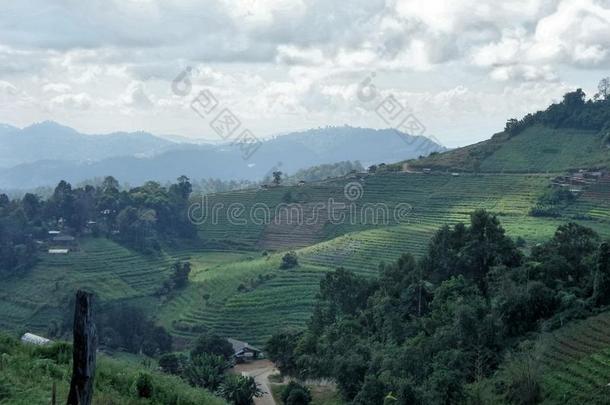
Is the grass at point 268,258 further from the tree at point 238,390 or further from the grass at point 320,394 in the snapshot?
the tree at point 238,390

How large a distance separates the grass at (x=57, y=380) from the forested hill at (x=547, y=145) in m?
54.3

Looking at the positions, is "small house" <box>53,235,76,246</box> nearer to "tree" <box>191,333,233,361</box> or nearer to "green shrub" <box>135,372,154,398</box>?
"tree" <box>191,333,233,361</box>

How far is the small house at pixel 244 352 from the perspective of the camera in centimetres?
3382

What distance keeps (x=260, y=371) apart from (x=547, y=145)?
44.7 meters

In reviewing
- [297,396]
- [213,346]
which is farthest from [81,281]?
[297,396]

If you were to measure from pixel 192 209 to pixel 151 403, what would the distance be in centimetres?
6053

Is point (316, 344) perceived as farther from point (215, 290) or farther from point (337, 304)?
point (215, 290)

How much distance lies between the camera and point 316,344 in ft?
91.6

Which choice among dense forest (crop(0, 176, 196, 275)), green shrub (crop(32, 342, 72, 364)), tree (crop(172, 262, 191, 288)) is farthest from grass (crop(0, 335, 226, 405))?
dense forest (crop(0, 176, 196, 275))

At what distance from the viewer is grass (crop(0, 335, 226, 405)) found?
8.20m

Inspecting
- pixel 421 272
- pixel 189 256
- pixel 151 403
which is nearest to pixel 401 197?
pixel 189 256

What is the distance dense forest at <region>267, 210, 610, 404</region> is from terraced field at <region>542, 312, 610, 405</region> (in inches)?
27.7

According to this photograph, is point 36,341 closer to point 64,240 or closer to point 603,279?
point 603,279

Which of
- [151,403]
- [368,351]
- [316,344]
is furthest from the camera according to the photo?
[316,344]
